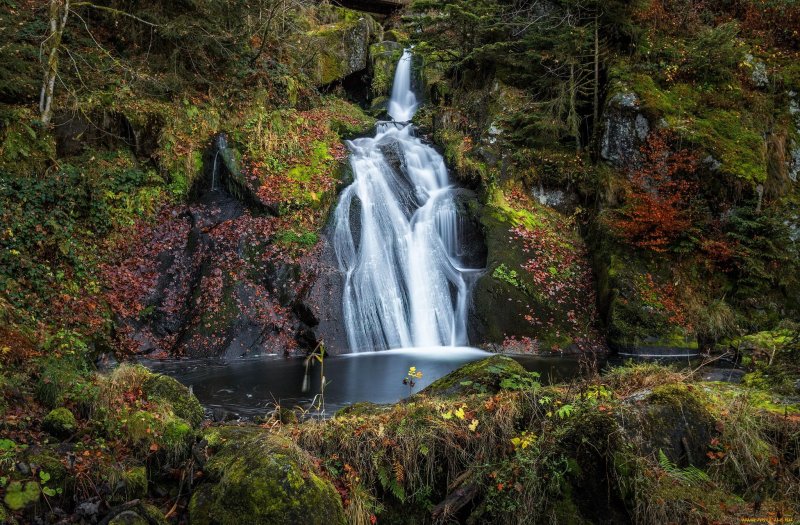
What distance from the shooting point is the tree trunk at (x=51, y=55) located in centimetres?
900

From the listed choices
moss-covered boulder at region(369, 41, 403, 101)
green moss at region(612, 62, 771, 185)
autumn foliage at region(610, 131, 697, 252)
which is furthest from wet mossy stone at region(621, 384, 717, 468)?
moss-covered boulder at region(369, 41, 403, 101)

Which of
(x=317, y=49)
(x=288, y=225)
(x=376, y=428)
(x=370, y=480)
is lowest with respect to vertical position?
(x=370, y=480)

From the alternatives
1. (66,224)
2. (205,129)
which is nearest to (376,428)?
(66,224)

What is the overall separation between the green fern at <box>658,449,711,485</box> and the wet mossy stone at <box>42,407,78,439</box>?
4.42 metres

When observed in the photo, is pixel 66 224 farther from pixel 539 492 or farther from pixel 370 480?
pixel 539 492

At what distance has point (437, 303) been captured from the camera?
10945 mm

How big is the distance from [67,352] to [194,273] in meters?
3.95

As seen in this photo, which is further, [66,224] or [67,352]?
[66,224]

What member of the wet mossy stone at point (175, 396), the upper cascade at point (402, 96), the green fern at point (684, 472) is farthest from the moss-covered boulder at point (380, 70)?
the green fern at point (684, 472)

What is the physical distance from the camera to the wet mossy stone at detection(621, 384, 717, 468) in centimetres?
331

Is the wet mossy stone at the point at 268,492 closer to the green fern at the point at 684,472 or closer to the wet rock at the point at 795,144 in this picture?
the green fern at the point at 684,472

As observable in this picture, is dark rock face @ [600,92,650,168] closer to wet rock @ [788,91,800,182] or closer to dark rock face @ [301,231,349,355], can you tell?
wet rock @ [788,91,800,182]

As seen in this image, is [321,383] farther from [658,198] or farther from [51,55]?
[658,198]

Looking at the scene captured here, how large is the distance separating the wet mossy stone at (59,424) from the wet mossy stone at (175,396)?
90 cm
